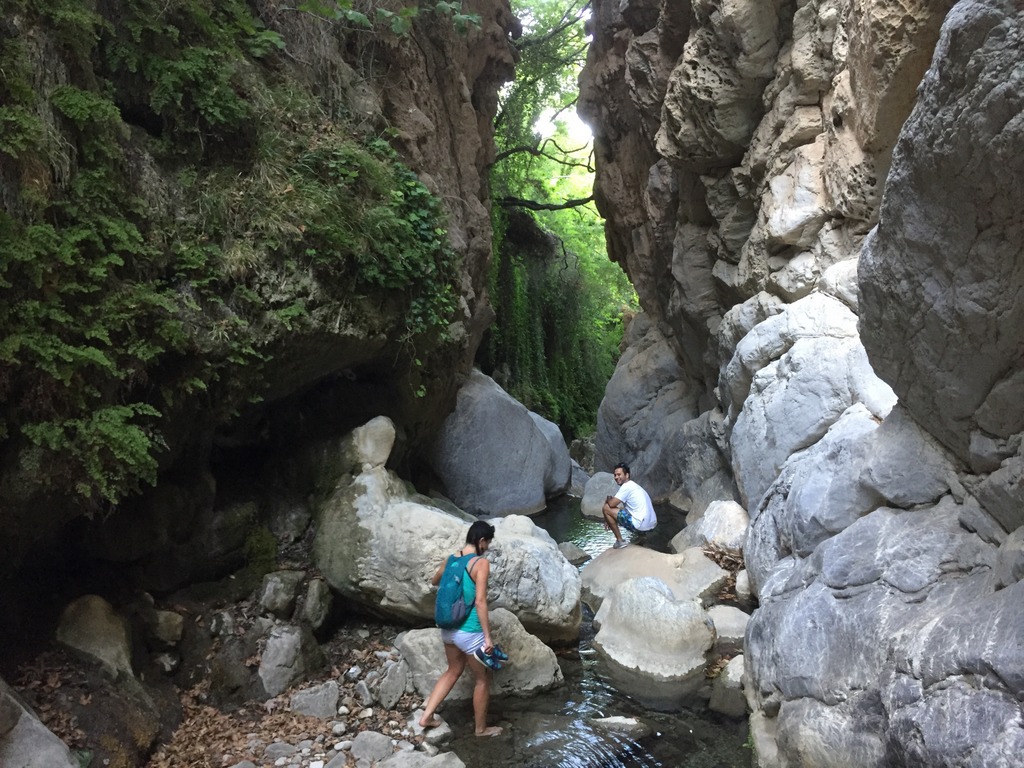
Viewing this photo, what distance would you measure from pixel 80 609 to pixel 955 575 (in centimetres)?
563

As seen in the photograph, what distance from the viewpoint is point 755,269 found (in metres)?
10.5

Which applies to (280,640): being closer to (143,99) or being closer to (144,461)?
(144,461)

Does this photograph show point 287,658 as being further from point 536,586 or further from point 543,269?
point 543,269

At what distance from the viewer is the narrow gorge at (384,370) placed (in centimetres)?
378

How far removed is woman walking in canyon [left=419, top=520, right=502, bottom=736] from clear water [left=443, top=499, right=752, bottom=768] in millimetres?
204

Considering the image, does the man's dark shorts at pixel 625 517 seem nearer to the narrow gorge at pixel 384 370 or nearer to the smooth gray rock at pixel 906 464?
the narrow gorge at pixel 384 370

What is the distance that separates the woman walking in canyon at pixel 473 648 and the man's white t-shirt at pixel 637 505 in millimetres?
4767

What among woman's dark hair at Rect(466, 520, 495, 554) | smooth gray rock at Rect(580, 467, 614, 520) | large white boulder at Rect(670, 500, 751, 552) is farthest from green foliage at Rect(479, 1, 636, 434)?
woman's dark hair at Rect(466, 520, 495, 554)

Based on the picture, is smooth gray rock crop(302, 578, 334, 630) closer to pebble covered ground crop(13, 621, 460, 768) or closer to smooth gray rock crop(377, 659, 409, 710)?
pebble covered ground crop(13, 621, 460, 768)

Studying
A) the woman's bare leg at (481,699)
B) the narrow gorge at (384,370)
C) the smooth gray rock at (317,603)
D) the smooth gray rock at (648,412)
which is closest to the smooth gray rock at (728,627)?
the narrow gorge at (384,370)

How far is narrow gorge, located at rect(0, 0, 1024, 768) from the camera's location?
149 inches

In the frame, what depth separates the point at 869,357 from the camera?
4.95 meters

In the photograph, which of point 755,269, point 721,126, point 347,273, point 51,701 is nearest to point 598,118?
point 721,126

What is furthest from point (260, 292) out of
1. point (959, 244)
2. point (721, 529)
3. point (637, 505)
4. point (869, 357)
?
point (721, 529)
